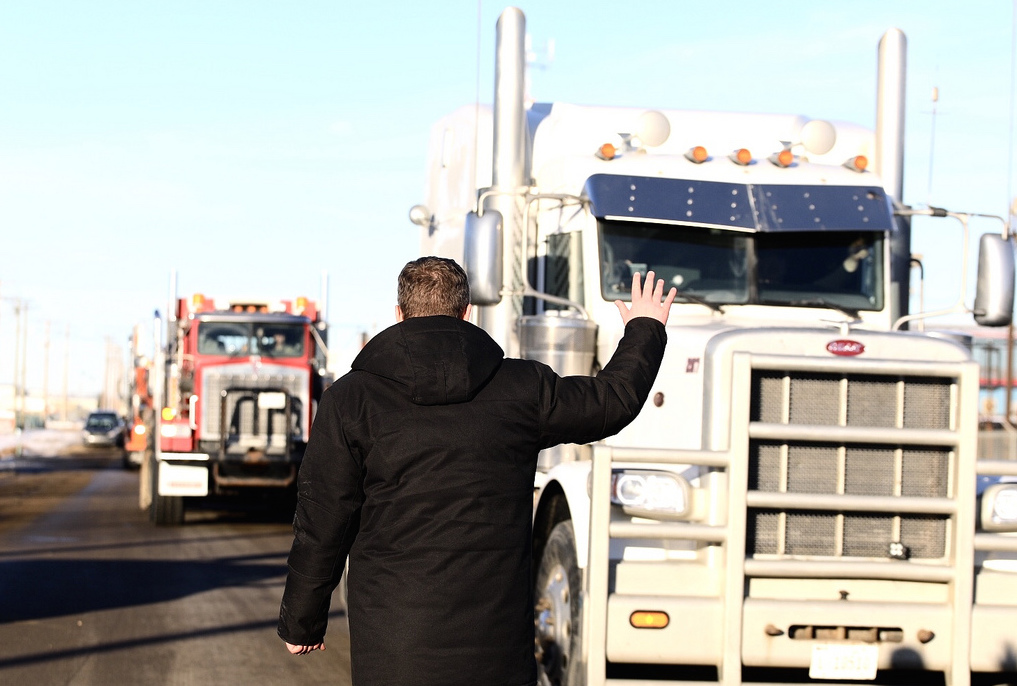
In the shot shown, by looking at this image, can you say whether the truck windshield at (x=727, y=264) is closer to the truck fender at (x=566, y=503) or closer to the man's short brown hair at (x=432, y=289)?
the truck fender at (x=566, y=503)

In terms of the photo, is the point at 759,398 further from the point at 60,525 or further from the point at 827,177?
the point at 60,525

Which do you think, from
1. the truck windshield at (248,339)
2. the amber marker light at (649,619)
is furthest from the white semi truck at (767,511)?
the truck windshield at (248,339)

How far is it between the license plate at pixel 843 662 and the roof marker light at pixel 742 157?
3.52m

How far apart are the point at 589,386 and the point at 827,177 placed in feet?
16.2

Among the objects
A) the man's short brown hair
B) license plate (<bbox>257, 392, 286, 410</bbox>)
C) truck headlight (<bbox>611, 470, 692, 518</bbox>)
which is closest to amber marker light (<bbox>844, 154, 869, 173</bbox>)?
truck headlight (<bbox>611, 470, 692, 518</bbox>)

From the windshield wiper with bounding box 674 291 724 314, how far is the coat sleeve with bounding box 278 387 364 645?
4166 millimetres

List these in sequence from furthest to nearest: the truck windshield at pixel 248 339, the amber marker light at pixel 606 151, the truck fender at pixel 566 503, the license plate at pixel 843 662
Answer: the truck windshield at pixel 248 339 < the amber marker light at pixel 606 151 < the truck fender at pixel 566 503 < the license plate at pixel 843 662

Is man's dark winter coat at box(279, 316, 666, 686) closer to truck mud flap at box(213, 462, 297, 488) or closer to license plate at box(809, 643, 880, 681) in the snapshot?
license plate at box(809, 643, 880, 681)

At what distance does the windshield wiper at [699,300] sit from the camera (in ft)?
25.2

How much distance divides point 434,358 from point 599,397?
1.70ft

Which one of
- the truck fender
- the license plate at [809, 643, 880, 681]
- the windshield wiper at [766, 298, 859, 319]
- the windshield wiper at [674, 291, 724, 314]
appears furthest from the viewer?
the windshield wiper at [766, 298, 859, 319]

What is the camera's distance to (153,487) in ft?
63.2

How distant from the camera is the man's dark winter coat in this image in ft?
12.0

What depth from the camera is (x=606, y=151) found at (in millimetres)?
8086
